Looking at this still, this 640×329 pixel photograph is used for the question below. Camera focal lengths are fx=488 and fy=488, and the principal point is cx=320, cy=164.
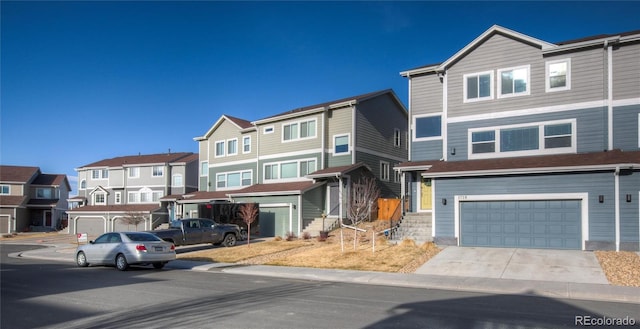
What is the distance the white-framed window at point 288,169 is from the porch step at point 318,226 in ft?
13.9

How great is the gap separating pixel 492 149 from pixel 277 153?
17381 millimetres

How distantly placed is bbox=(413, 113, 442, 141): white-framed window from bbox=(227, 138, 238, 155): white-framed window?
18.6 metres

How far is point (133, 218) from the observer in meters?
44.2

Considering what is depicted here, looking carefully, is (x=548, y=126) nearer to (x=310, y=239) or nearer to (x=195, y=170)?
(x=310, y=239)

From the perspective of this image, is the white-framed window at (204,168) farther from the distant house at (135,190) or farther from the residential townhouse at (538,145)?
the residential townhouse at (538,145)

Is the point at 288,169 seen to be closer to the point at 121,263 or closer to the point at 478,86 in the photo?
the point at 478,86

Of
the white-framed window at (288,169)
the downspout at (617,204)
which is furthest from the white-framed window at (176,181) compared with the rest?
the downspout at (617,204)

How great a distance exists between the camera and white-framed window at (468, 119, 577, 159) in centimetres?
2159

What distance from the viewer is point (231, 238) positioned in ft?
90.0

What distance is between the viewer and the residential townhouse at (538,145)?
62.1 feet

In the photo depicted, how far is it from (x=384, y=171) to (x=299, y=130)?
6.85 metres

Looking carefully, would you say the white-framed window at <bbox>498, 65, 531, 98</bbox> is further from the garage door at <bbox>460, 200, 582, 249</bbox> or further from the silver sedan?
the silver sedan

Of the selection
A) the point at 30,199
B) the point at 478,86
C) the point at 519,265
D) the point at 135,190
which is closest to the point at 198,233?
the point at 519,265

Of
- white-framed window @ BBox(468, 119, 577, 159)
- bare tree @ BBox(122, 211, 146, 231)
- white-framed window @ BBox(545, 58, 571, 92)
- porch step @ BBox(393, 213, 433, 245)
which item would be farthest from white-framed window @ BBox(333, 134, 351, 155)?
bare tree @ BBox(122, 211, 146, 231)
